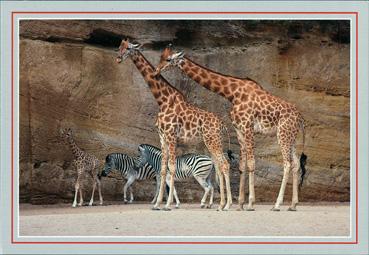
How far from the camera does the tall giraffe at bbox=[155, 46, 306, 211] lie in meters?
16.2

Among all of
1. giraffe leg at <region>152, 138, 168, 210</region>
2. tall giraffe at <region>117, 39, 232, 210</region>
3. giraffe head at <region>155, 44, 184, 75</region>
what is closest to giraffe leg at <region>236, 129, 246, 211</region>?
tall giraffe at <region>117, 39, 232, 210</region>

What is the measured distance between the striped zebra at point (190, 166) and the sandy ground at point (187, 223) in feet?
2.93

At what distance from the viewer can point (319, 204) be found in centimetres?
1788

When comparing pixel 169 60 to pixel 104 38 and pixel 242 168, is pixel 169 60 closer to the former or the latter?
pixel 104 38

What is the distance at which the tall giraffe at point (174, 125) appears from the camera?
16.2 meters

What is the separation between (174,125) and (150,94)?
2.14m

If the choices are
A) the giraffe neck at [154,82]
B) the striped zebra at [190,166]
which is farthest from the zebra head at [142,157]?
the giraffe neck at [154,82]

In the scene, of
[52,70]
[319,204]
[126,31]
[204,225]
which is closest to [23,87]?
[52,70]

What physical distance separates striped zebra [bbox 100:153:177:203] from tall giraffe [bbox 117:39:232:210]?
1367 millimetres

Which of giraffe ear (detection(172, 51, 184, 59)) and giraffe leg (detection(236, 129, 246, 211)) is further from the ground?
giraffe ear (detection(172, 51, 184, 59))

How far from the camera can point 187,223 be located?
14820 mm

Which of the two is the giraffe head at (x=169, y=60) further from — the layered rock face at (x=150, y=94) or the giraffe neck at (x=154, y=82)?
the layered rock face at (x=150, y=94)

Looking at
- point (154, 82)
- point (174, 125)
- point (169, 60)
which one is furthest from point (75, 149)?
point (169, 60)

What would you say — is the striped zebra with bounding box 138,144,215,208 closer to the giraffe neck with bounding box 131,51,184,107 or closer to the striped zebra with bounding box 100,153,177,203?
the striped zebra with bounding box 100,153,177,203
